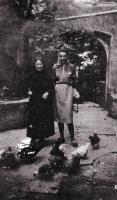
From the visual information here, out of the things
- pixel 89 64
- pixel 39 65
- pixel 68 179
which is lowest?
pixel 89 64

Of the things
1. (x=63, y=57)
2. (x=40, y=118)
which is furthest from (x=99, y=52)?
(x=40, y=118)

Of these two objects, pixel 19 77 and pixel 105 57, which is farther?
pixel 105 57

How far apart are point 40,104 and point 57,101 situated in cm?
42

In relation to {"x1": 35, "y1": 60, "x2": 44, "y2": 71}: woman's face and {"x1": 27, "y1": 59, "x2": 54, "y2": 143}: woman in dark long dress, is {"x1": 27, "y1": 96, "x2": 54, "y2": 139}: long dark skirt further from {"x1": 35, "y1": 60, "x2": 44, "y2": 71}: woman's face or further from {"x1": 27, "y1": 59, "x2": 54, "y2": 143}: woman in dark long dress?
{"x1": 35, "y1": 60, "x2": 44, "y2": 71}: woman's face

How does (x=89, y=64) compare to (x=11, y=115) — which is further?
(x=89, y=64)

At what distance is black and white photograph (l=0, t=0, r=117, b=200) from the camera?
6254 millimetres

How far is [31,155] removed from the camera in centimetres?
710

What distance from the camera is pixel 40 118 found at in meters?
8.36

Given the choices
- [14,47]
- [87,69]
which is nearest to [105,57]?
[87,69]

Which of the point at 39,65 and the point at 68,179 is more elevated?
the point at 39,65

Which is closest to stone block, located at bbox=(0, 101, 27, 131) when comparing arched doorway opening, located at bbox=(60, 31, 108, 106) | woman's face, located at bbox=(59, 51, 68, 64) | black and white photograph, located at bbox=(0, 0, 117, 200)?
black and white photograph, located at bbox=(0, 0, 117, 200)

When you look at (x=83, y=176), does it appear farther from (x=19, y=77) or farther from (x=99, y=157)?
(x=19, y=77)

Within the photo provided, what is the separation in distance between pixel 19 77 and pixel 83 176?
574 centimetres

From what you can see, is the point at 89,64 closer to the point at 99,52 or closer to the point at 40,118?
the point at 99,52
